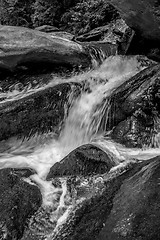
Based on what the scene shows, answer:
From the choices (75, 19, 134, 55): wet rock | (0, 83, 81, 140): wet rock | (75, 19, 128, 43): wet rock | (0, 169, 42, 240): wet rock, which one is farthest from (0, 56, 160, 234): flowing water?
(75, 19, 128, 43): wet rock

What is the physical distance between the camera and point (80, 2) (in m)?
13.7

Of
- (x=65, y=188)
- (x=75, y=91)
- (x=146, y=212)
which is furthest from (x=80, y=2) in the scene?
(x=146, y=212)

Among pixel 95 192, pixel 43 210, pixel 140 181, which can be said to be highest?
pixel 140 181

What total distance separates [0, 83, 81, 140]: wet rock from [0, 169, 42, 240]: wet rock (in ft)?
6.88

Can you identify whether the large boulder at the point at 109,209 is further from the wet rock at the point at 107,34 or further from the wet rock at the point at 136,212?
the wet rock at the point at 107,34

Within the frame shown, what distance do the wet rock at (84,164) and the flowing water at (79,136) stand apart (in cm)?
23

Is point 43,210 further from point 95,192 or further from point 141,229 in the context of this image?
point 141,229

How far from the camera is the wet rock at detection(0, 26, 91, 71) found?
8.63 meters

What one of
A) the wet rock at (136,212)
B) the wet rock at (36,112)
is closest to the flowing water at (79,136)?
the wet rock at (36,112)

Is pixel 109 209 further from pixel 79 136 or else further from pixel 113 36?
pixel 113 36

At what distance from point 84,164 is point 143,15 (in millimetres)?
4168

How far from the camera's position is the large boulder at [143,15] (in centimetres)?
795

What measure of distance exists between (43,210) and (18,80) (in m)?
4.46

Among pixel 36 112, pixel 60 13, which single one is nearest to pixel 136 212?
pixel 36 112
